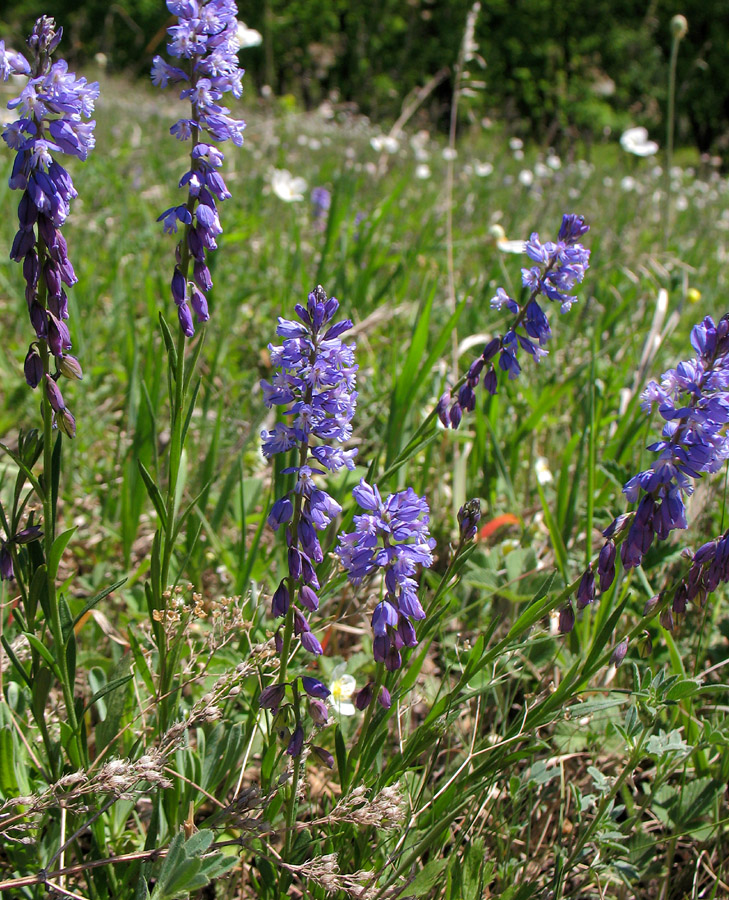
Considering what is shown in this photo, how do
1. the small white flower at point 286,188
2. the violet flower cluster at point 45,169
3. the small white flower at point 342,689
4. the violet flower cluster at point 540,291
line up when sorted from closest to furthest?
the violet flower cluster at point 45,169 → the violet flower cluster at point 540,291 → the small white flower at point 342,689 → the small white flower at point 286,188

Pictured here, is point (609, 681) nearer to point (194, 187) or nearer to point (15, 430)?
point (194, 187)

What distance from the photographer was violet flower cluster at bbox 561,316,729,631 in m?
1.13

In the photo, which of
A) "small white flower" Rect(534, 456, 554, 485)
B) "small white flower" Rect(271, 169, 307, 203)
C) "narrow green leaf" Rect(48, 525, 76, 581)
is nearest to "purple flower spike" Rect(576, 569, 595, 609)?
"narrow green leaf" Rect(48, 525, 76, 581)

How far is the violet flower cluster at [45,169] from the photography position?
3.46 feet

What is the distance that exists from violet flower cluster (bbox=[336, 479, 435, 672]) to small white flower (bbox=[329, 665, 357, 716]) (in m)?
0.54

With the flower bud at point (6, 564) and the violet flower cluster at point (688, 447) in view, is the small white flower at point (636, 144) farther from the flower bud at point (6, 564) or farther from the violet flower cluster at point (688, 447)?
the flower bud at point (6, 564)

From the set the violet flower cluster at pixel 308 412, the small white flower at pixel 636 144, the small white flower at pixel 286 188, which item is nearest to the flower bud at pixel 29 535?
the violet flower cluster at pixel 308 412

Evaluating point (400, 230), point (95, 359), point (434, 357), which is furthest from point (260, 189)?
point (434, 357)

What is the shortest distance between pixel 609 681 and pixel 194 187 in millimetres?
1462

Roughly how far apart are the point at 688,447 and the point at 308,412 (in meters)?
0.57

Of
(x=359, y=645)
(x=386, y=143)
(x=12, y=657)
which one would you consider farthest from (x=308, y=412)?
(x=386, y=143)

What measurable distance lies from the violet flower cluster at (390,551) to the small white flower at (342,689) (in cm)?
54

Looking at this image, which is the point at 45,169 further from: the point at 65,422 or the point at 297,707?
the point at 297,707

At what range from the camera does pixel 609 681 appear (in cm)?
188
